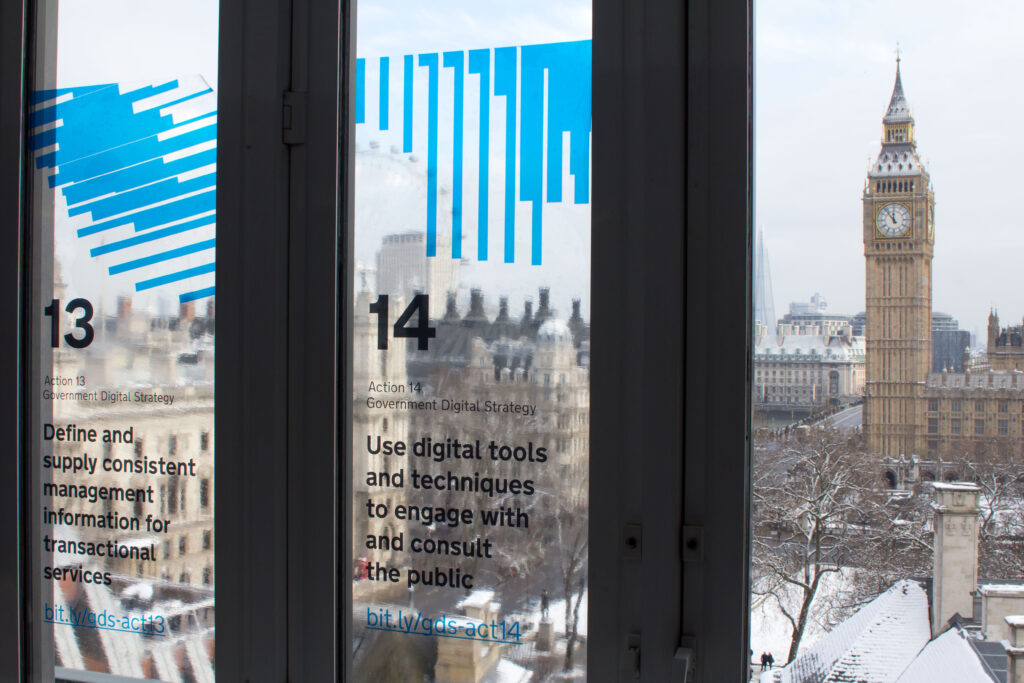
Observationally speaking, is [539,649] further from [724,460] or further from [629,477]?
[724,460]

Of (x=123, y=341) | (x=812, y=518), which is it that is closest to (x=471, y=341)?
(x=812, y=518)

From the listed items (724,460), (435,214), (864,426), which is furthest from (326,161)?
(864,426)

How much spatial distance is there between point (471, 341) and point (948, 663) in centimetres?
104

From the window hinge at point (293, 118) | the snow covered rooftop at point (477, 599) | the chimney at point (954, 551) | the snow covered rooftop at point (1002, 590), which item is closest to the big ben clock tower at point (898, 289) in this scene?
the chimney at point (954, 551)

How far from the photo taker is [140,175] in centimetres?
173

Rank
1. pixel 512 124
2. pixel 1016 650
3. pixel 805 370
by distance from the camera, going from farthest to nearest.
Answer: pixel 512 124 → pixel 805 370 → pixel 1016 650

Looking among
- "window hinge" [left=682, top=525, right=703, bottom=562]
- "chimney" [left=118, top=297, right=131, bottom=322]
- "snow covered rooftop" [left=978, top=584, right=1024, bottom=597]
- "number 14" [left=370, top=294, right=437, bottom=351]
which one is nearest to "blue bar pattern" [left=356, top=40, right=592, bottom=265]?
"number 14" [left=370, top=294, right=437, bottom=351]

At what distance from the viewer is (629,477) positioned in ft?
4.59

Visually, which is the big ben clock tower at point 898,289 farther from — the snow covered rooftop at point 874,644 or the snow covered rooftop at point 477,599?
the snow covered rooftop at point 477,599

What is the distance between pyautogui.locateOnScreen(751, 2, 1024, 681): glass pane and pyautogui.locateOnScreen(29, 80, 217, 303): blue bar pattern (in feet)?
3.97

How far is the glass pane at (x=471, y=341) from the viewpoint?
1.46 metres

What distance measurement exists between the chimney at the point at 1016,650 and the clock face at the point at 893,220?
696 millimetres

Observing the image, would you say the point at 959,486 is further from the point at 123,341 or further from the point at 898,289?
the point at 123,341

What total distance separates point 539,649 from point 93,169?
1.50m
